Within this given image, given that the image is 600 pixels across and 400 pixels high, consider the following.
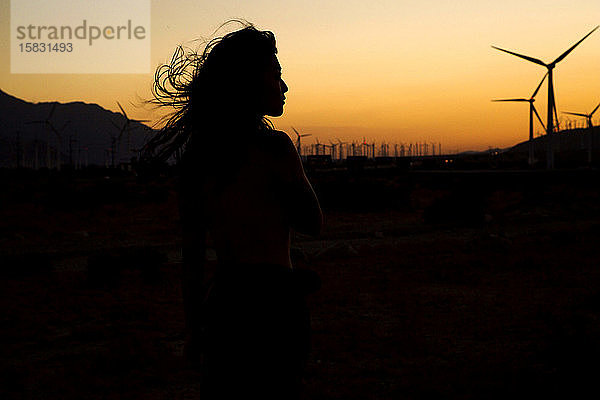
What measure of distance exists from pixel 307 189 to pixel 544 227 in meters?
22.4

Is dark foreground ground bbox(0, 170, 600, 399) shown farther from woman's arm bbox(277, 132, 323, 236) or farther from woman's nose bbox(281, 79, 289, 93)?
woman's nose bbox(281, 79, 289, 93)

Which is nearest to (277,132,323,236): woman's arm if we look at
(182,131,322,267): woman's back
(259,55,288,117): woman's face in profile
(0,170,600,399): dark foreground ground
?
(182,131,322,267): woman's back

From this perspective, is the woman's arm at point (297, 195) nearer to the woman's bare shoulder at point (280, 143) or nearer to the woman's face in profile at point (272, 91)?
the woman's bare shoulder at point (280, 143)

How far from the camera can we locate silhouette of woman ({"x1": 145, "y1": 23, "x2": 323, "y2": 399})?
2.15 metres

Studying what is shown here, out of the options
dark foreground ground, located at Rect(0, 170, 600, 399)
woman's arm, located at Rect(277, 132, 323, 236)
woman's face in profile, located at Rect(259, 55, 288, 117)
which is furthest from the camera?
dark foreground ground, located at Rect(0, 170, 600, 399)

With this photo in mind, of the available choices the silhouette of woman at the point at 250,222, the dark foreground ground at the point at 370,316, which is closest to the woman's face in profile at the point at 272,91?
the silhouette of woman at the point at 250,222

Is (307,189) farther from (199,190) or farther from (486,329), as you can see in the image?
(486,329)

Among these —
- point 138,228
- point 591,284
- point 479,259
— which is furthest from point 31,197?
point 591,284

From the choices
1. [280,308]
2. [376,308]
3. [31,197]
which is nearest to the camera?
[280,308]

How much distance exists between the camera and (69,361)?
7.25m

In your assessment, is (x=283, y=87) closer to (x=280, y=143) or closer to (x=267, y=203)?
(x=280, y=143)

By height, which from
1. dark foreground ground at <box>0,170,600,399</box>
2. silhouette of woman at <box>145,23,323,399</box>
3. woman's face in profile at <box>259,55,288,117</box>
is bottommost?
dark foreground ground at <box>0,170,600,399</box>

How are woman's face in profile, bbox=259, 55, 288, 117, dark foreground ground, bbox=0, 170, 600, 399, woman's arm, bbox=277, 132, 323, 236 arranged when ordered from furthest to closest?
dark foreground ground, bbox=0, 170, 600, 399 < woman's face in profile, bbox=259, 55, 288, 117 < woman's arm, bbox=277, 132, 323, 236

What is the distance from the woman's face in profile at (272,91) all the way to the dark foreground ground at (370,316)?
13.3 ft
